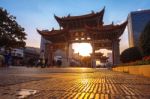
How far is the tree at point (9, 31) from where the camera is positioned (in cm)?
1826

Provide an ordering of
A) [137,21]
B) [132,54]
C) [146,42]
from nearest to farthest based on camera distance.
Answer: [146,42] → [132,54] → [137,21]

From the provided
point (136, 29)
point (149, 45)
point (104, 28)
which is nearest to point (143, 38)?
point (149, 45)

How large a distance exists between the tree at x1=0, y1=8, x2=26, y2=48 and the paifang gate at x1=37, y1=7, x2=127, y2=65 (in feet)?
71.7

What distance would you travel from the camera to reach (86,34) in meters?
42.5

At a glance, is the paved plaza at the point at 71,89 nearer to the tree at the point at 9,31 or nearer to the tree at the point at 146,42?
the tree at the point at 146,42

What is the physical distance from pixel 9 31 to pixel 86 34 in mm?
25151

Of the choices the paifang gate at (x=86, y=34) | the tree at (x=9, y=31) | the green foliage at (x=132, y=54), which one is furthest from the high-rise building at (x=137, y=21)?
the tree at (x=9, y=31)

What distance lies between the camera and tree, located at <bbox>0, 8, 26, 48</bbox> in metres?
18.3

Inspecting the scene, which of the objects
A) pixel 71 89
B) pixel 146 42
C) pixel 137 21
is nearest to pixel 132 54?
pixel 146 42

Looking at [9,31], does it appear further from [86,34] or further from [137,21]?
[137,21]

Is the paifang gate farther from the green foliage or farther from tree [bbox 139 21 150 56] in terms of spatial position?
tree [bbox 139 21 150 56]

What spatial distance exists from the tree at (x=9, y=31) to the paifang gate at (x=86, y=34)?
21855mm

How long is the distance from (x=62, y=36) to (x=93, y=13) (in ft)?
27.6

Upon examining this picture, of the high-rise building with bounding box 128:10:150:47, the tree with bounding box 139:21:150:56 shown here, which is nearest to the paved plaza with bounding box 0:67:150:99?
the tree with bounding box 139:21:150:56
